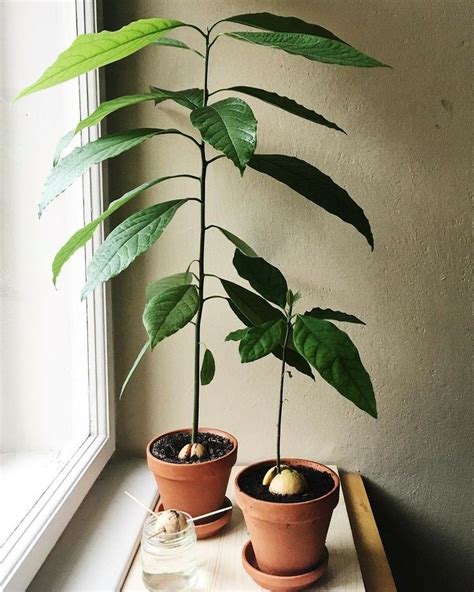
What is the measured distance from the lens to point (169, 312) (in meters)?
0.94

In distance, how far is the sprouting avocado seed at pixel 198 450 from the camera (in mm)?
1090

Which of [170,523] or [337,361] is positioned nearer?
[337,361]

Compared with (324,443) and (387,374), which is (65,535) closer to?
(324,443)

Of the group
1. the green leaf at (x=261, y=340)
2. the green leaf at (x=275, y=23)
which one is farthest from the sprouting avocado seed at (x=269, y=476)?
the green leaf at (x=275, y=23)

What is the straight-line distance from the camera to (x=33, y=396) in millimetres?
1161

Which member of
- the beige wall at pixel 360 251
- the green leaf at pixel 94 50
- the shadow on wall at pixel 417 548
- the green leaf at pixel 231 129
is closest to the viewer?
the green leaf at pixel 231 129

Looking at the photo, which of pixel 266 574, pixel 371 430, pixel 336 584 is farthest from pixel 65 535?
pixel 371 430

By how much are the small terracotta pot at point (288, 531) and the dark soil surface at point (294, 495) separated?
0.06ft

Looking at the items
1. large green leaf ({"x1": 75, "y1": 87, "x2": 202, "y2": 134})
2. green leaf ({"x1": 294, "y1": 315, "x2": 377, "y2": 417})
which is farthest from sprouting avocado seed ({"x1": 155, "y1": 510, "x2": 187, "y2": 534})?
large green leaf ({"x1": 75, "y1": 87, "x2": 202, "y2": 134})

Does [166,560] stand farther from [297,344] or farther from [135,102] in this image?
[135,102]

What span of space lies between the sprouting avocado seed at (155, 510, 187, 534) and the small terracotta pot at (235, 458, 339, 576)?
98 mm

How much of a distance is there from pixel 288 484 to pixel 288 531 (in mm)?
68

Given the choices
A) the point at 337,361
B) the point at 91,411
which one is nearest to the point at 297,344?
the point at 337,361

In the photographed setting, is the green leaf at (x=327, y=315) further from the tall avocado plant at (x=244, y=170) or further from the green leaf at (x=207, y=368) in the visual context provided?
the green leaf at (x=207, y=368)
